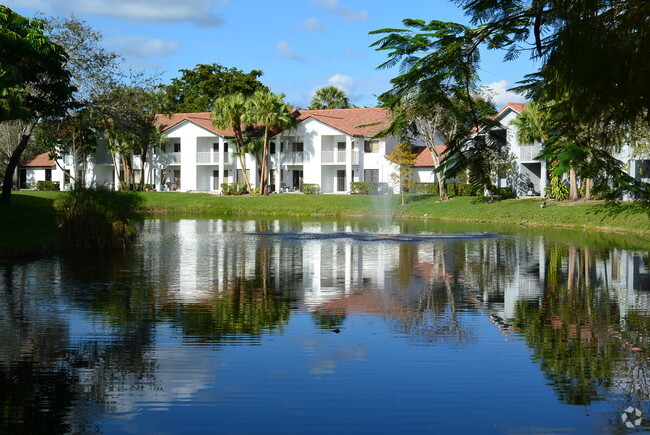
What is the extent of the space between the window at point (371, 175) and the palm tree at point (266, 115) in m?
8.16

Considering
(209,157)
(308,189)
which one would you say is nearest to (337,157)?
(308,189)

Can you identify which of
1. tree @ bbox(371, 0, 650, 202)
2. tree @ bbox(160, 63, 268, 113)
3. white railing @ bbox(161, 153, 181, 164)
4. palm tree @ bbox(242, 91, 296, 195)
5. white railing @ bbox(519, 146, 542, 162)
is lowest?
tree @ bbox(371, 0, 650, 202)

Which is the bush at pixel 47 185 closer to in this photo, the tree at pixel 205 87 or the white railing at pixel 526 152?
the tree at pixel 205 87

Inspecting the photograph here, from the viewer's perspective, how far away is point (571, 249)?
95.1 ft

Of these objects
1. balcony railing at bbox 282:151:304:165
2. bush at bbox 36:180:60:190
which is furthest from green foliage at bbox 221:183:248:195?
bush at bbox 36:180:60:190

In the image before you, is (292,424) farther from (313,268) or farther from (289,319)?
(313,268)

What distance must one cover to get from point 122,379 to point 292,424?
254 cm

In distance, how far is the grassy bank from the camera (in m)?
30.0

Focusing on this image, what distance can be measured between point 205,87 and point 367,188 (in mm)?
31621

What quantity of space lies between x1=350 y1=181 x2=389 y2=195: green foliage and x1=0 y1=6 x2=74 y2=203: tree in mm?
32588

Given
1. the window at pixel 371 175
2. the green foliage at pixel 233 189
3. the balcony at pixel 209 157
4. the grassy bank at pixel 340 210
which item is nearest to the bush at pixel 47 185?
the balcony at pixel 209 157

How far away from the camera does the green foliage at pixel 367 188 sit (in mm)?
68125

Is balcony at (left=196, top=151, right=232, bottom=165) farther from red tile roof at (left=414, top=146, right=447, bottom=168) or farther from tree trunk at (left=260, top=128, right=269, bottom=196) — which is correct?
red tile roof at (left=414, top=146, right=447, bottom=168)

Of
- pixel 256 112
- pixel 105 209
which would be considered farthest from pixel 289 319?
pixel 256 112
